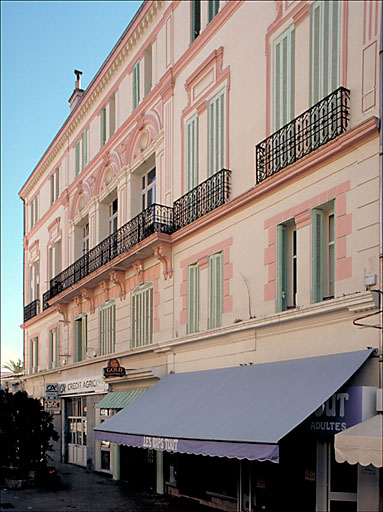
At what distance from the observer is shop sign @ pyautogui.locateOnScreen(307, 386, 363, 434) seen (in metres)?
9.95

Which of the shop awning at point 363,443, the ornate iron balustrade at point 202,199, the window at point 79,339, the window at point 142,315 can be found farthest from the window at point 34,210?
the shop awning at point 363,443

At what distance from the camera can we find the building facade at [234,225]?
35.4ft

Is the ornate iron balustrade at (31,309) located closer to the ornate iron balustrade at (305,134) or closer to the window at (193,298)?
the window at (193,298)

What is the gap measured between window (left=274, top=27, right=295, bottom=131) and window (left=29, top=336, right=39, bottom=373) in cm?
2465

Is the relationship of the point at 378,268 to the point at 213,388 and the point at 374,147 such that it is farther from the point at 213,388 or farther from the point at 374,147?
the point at 213,388

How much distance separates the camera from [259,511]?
1335 centimetres

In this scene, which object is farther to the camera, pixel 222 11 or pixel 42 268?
pixel 42 268

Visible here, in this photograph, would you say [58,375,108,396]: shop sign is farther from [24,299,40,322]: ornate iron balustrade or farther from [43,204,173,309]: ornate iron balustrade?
[24,299,40,322]: ornate iron balustrade

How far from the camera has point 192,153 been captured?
667 inches

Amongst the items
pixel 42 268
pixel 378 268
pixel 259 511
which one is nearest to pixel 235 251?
pixel 378 268

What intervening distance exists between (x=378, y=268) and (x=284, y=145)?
3.82m

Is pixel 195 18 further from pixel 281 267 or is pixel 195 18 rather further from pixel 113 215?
pixel 113 215

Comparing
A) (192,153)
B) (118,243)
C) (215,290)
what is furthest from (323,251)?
(118,243)

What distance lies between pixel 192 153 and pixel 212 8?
394 centimetres
